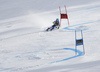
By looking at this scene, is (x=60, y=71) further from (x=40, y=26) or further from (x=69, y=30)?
(x=40, y=26)

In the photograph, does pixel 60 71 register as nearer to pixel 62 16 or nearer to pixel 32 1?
pixel 62 16

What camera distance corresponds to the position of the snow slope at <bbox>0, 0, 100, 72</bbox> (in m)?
5.88

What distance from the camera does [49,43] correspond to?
7.48 m

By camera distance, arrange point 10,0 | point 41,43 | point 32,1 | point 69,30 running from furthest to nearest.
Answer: point 10,0, point 32,1, point 69,30, point 41,43

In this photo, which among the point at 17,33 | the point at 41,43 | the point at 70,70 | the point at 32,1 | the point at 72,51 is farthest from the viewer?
the point at 32,1

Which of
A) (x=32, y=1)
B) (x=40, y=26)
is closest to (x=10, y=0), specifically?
(x=32, y=1)

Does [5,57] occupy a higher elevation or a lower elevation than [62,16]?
lower

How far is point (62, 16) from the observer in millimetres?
8812

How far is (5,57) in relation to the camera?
689cm

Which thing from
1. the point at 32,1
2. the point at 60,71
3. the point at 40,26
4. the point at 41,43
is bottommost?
the point at 60,71

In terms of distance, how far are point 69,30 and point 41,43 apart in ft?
5.01

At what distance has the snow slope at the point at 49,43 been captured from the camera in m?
5.88

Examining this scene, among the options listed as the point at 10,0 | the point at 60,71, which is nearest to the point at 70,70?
the point at 60,71

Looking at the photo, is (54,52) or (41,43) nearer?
(54,52)
